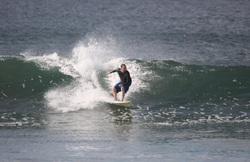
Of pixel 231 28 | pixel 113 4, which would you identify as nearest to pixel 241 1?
pixel 113 4

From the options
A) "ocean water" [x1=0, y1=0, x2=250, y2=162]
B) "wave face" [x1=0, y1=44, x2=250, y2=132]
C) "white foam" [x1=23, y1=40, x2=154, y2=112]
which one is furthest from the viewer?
"white foam" [x1=23, y1=40, x2=154, y2=112]

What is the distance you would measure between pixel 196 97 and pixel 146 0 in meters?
54.1

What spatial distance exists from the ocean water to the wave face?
1.5 inches

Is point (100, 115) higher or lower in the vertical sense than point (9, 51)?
lower

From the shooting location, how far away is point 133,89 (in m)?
13.4

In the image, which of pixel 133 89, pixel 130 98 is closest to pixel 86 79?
pixel 133 89

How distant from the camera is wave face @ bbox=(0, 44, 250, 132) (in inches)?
402

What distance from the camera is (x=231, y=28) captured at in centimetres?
3312

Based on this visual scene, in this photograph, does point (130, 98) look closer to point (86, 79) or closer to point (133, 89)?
point (133, 89)

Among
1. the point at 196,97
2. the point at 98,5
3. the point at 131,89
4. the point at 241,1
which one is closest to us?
the point at 196,97

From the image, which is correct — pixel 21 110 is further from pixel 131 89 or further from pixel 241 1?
pixel 241 1

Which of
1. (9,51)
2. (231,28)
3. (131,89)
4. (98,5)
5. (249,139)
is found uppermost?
(98,5)

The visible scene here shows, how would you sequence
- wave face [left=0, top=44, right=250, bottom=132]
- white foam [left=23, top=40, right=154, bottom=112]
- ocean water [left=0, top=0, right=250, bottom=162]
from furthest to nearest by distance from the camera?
white foam [left=23, top=40, right=154, bottom=112] < wave face [left=0, top=44, right=250, bottom=132] < ocean water [left=0, top=0, right=250, bottom=162]

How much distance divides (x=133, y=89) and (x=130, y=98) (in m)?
1.02
